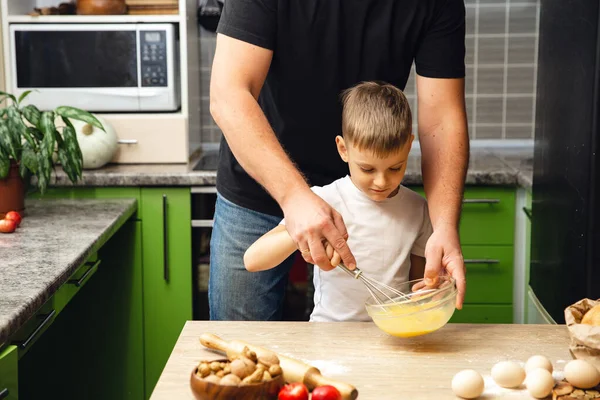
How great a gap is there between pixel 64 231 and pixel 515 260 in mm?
1525

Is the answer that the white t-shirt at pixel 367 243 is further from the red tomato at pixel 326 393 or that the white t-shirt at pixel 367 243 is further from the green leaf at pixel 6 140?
the green leaf at pixel 6 140

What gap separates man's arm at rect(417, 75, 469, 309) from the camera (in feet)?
5.44

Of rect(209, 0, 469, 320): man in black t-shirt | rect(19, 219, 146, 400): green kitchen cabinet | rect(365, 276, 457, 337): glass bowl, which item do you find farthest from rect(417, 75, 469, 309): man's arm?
rect(19, 219, 146, 400): green kitchen cabinet

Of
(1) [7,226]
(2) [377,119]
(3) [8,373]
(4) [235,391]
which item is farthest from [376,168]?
(1) [7,226]

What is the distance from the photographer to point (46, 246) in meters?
2.16

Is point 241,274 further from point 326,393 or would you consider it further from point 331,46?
point 326,393

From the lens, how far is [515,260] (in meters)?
2.96

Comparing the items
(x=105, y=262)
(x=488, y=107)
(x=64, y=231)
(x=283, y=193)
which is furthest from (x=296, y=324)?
(x=488, y=107)

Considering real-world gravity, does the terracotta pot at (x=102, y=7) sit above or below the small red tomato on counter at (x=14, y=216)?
above

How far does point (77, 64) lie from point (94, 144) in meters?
0.33

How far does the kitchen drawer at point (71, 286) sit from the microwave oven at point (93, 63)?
869 mm

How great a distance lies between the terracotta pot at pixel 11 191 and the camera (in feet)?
8.02

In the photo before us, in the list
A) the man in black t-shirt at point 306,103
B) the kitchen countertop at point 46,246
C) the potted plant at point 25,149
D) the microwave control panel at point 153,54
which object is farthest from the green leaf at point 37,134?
the man in black t-shirt at point 306,103

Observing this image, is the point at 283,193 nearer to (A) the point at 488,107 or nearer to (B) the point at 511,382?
(B) the point at 511,382
